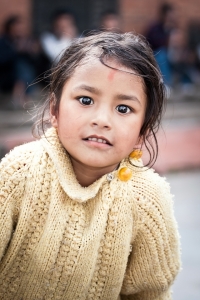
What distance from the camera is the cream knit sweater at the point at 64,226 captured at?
2152 millimetres

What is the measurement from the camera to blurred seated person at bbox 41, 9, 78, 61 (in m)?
8.52

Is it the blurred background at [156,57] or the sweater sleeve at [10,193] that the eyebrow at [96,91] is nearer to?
the sweater sleeve at [10,193]

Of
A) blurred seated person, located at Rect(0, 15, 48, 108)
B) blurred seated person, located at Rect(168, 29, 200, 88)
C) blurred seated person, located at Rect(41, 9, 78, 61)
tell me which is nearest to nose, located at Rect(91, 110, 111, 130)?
blurred seated person, located at Rect(0, 15, 48, 108)

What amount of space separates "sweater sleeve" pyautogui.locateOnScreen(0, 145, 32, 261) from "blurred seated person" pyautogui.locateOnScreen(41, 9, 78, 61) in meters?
6.34

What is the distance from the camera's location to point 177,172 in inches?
293

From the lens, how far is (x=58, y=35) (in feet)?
28.4

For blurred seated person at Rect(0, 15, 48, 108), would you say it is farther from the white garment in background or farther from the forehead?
the forehead

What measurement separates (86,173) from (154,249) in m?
0.38

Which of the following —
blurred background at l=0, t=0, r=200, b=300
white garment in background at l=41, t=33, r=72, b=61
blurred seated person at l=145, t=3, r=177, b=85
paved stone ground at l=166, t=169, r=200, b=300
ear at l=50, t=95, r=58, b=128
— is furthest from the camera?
blurred seated person at l=145, t=3, r=177, b=85

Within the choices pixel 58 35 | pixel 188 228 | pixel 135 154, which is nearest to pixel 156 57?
pixel 58 35

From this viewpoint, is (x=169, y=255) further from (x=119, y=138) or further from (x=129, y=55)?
(x=129, y=55)

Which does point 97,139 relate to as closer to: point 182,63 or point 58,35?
point 58,35

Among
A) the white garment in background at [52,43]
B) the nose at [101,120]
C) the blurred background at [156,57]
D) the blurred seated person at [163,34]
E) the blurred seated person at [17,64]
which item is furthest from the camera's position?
the blurred seated person at [163,34]

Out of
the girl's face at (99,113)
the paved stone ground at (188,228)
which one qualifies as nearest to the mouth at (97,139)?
the girl's face at (99,113)
